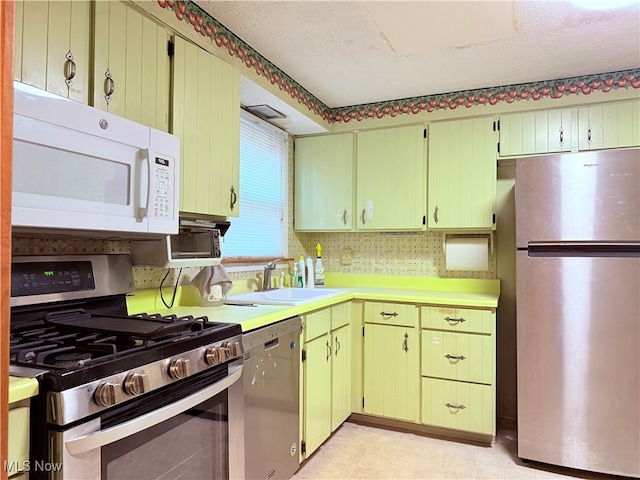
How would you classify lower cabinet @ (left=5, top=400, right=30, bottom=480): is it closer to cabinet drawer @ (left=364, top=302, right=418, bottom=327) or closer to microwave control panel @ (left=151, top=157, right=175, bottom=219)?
microwave control panel @ (left=151, top=157, right=175, bottom=219)

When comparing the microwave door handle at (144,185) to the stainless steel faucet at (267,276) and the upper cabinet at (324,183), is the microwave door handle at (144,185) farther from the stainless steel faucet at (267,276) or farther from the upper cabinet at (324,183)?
the upper cabinet at (324,183)

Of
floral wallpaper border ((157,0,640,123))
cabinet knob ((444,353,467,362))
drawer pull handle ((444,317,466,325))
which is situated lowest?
→ cabinet knob ((444,353,467,362))

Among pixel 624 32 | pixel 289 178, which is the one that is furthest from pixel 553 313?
pixel 289 178

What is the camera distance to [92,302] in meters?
1.67

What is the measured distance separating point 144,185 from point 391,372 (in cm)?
201

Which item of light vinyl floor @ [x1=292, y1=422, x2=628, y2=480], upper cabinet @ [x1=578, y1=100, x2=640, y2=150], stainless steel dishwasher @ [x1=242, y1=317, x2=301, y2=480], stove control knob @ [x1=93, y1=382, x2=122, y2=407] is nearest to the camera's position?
stove control knob @ [x1=93, y1=382, x2=122, y2=407]

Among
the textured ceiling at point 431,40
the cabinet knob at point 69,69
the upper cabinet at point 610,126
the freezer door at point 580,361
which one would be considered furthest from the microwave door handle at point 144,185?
the upper cabinet at point 610,126

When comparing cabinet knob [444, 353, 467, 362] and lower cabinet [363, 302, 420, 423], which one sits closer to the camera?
cabinet knob [444, 353, 467, 362]

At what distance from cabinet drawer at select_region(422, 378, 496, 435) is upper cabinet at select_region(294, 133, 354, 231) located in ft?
4.31

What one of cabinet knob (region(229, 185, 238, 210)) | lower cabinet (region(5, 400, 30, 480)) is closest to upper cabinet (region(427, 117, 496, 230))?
cabinet knob (region(229, 185, 238, 210))

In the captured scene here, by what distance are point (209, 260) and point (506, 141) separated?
2.09 meters

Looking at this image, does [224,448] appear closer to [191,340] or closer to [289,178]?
[191,340]

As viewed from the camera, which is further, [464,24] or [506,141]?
[506,141]

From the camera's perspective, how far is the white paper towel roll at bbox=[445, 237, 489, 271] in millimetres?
3029
